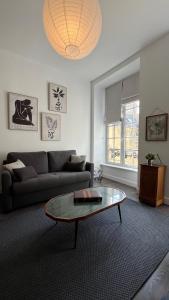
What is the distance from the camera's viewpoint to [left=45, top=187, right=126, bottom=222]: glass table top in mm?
1688

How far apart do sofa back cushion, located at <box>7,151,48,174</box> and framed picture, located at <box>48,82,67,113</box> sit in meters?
1.28

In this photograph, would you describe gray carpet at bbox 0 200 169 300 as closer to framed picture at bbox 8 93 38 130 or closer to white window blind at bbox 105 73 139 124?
framed picture at bbox 8 93 38 130

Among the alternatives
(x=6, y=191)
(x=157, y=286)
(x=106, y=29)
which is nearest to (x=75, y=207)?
(x=157, y=286)

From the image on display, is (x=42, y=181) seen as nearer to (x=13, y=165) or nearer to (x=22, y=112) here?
(x=13, y=165)

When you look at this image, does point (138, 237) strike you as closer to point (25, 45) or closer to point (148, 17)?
point (148, 17)

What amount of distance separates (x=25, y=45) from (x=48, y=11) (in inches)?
83.3

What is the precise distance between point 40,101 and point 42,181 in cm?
202

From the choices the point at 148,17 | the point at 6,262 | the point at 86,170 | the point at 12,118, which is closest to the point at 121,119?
the point at 86,170

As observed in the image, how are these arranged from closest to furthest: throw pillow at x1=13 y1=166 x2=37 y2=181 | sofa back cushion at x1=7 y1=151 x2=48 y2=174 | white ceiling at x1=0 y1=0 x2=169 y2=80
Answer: white ceiling at x1=0 y1=0 x2=169 y2=80 < throw pillow at x1=13 y1=166 x2=37 y2=181 < sofa back cushion at x1=7 y1=151 x2=48 y2=174

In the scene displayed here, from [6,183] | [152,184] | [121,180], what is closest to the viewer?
[6,183]

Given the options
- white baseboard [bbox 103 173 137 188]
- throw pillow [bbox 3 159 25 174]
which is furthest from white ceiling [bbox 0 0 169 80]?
white baseboard [bbox 103 173 137 188]

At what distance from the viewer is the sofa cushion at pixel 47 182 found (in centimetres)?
257

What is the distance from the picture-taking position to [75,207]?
1897 mm

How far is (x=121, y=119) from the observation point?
443cm
